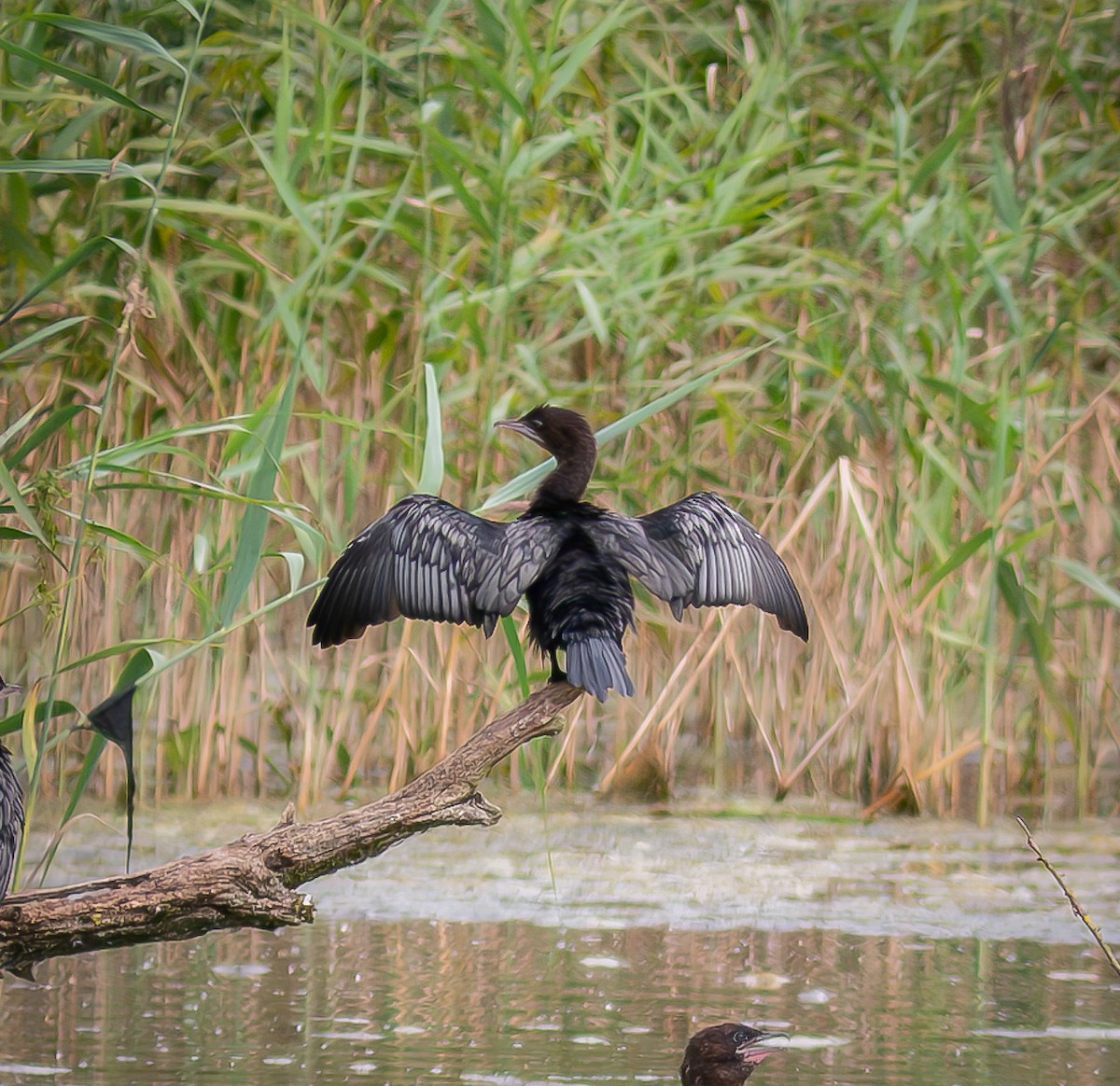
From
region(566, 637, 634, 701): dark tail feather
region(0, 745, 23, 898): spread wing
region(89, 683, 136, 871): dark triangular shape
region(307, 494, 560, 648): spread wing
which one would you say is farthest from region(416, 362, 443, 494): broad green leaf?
region(0, 745, 23, 898): spread wing

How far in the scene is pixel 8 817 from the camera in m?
3.07

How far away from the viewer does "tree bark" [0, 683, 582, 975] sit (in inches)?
105

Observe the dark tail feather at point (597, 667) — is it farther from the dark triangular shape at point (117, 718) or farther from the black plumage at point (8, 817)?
the black plumage at point (8, 817)

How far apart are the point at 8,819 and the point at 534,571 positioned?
3.15 ft

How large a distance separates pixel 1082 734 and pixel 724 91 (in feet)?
7.36

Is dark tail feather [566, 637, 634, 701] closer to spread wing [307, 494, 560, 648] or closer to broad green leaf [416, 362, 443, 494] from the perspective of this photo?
spread wing [307, 494, 560, 648]

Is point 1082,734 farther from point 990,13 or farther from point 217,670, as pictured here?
point 217,670

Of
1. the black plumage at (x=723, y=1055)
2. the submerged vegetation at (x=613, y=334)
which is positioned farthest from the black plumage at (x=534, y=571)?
the submerged vegetation at (x=613, y=334)

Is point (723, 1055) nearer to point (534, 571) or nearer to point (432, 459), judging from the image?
point (534, 571)

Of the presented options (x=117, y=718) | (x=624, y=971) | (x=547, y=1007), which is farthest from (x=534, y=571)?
(x=624, y=971)

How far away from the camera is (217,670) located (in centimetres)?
527

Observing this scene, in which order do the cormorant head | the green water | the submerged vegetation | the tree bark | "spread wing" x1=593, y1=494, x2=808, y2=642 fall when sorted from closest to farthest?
the tree bark → "spread wing" x1=593, y1=494, x2=808, y2=642 → the cormorant head → the green water → the submerged vegetation

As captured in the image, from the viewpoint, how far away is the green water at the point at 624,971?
3422mm

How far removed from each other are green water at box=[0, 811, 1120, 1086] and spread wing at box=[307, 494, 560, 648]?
848 mm
